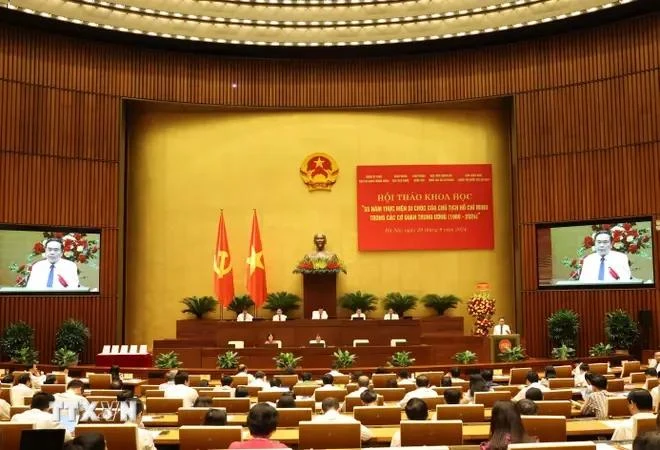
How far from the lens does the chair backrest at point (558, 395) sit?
671cm

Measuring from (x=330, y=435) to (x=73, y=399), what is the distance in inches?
104

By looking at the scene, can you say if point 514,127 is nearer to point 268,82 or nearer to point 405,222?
point 405,222

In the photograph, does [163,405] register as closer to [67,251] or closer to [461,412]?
[461,412]

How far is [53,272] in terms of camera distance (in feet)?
48.6

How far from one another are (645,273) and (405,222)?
5183 millimetres

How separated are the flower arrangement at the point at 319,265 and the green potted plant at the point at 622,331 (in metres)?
5.49

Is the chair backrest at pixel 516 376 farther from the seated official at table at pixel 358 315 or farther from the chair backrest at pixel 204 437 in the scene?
the chair backrest at pixel 204 437

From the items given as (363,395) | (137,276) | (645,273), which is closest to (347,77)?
(137,276)

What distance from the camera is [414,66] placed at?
16.9 metres

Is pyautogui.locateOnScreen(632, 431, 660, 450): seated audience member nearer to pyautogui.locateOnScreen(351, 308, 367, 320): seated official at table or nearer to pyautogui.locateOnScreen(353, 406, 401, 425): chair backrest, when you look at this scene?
pyautogui.locateOnScreen(353, 406, 401, 425): chair backrest

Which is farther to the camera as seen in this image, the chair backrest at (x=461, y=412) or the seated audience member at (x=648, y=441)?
the chair backrest at (x=461, y=412)

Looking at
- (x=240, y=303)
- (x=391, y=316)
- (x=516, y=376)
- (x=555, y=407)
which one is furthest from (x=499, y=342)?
(x=555, y=407)

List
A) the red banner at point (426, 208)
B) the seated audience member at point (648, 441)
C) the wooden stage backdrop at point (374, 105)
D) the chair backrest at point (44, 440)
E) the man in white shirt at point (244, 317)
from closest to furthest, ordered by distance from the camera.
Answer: the seated audience member at point (648, 441), the chair backrest at point (44, 440), the man in white shirt at point (244, 317), the wooden stage backdrop at point (374, 105), the red banner at point (426, 208)

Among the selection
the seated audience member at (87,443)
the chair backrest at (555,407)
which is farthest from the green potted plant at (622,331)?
the seated audience member at (87,443)
